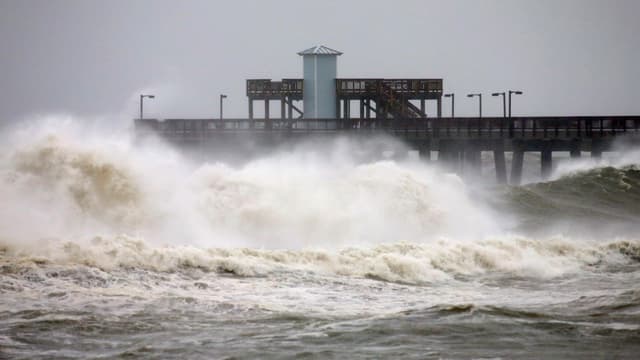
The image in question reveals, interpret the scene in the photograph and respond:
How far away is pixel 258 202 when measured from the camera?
33.4 m

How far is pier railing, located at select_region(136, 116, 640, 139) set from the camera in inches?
2328

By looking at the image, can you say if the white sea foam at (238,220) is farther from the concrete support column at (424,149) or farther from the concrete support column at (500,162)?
the concrete support column at (500,162)

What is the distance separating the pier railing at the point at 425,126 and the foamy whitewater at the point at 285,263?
15794 millimetres

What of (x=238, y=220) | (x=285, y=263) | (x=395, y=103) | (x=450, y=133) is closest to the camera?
(x=285, y=263)

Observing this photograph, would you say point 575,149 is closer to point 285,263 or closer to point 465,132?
point 465,132

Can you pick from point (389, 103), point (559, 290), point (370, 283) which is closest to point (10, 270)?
point (370, 283)

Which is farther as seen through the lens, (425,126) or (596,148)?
(425,126)

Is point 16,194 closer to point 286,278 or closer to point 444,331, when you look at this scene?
point 286,278

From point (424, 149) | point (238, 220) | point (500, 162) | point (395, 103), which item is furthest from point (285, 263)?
point (395, 103)

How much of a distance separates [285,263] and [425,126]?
3493 centimetres

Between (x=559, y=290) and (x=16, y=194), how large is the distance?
13787mm

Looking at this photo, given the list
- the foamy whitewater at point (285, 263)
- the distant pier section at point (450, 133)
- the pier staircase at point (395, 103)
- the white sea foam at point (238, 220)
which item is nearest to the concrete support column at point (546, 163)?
the distant pier section at point (450, 133)

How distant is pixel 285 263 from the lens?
2595 cm

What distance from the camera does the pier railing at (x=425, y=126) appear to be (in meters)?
59.1
